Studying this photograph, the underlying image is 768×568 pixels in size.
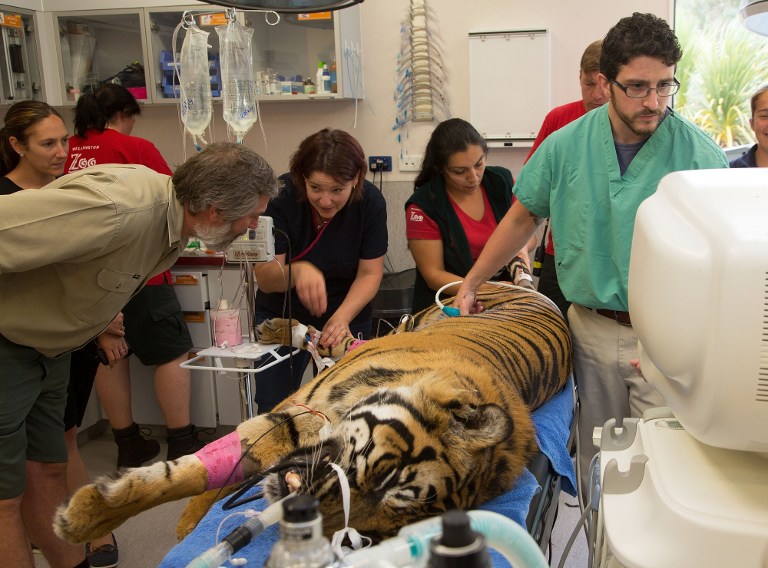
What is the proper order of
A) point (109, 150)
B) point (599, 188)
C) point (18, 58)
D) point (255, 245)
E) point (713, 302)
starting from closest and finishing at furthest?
point (713, 302) < point (599, 188) < point (255, 245) < point (109, 150) < point (18, 58)

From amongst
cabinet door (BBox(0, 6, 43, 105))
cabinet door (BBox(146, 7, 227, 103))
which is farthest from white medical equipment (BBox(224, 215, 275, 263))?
cabinet door (BBox(0, 6, 43, 105))

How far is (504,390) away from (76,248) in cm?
103

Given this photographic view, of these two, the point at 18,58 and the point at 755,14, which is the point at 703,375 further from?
the point at 18,58

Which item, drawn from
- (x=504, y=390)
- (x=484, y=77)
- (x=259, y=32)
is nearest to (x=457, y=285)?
(x=504, y=390)

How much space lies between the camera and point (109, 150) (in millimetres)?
3281

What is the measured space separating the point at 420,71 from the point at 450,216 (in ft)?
5.63

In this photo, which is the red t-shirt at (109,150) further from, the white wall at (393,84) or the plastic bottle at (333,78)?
the plastic bottle at (333,78)

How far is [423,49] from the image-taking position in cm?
396

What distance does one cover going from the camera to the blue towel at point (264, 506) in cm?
118

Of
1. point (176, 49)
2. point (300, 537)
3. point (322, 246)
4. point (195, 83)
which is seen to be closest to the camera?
point (300, 537)

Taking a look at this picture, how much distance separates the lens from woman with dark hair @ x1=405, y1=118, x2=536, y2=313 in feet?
8.22

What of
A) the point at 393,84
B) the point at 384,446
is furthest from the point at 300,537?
the point at 393,84

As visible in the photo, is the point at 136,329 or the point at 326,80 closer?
the point at 136,329

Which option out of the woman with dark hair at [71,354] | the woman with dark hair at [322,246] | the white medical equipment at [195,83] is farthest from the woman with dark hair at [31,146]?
the woman with dark hair at [322,246]
